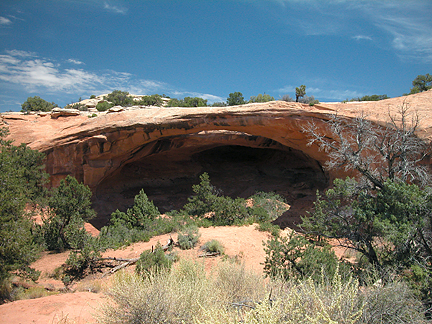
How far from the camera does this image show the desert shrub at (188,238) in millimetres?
7787

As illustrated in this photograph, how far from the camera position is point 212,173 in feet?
58.6

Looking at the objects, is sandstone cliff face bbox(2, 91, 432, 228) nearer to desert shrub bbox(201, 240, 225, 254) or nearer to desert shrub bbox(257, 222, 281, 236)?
desert shrub bbox(257, 222, 281, 236)

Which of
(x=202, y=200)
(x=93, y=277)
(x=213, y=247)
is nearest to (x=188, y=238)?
(x=213, y=247)

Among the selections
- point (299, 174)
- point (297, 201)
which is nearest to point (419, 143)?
point (297, 201)

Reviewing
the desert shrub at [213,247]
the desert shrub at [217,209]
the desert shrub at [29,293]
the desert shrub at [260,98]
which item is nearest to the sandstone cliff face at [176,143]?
the desert shrub at [217,209]

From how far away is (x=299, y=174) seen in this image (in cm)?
1577

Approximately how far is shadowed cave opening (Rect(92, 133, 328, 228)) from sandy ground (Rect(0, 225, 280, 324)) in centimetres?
308

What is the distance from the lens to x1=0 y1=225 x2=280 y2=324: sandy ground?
381 cm

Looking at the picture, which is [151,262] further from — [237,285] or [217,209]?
[217,209]

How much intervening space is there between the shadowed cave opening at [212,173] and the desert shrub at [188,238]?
14.2ft

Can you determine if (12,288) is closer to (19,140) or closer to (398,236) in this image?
(398,236)

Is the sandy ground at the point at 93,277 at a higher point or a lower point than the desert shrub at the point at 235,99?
lower

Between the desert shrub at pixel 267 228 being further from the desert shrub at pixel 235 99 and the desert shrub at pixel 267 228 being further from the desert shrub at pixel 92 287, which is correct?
the desert shrub at pixel 235 99

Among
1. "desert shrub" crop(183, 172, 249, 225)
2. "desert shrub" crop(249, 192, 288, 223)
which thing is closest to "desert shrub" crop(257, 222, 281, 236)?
"desert shrub" crop(249, 192, 288, 223)
